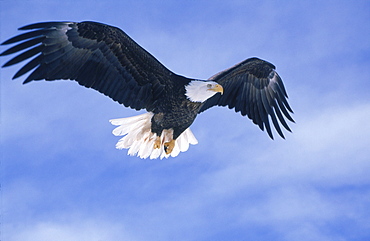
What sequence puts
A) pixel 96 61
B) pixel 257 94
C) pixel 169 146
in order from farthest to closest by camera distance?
1. pixel 257 94
2. pixel 169 146
3. pixel 96 61

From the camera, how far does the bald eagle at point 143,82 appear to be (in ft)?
20.2

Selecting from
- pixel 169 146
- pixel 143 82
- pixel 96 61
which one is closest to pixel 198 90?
pixel 143 82

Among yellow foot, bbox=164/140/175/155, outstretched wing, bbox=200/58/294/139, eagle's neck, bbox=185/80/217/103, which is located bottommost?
yellow foot, bbox=164/140/175/155

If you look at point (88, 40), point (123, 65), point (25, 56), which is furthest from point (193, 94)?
point (25, 56)

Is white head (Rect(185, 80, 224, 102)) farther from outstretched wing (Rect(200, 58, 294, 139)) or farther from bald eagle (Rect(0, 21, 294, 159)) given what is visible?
outstretched wing (Rect(200, 58, 294, 139))

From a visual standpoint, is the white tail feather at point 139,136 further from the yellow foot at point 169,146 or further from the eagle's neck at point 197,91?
the eagle's neck at point 197,91

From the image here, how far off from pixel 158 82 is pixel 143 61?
320 mm

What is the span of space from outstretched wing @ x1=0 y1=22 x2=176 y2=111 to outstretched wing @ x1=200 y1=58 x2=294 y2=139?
3.99ft

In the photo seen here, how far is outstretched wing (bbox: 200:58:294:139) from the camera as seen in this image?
25.5 feet

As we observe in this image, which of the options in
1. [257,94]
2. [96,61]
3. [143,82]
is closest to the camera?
[96,61]

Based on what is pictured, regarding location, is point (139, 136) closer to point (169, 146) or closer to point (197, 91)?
point (169, 146)

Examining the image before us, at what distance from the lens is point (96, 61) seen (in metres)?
6.42

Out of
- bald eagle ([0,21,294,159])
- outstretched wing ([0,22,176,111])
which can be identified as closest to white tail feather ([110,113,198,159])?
bald eagle ([0,21,294,159])

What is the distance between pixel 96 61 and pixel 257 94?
2.50 meters
